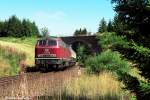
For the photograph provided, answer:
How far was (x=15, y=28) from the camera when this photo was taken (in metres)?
124

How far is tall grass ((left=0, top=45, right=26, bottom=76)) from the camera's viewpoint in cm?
3597

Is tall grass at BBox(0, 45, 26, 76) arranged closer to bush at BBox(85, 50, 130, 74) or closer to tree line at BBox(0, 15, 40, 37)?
bush at BBox(85, 50, 130, 74)

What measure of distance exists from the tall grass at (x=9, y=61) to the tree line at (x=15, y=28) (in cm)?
7618

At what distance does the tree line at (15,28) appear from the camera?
12344 cm

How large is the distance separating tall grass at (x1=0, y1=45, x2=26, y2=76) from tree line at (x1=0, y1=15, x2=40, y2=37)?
76.2 metres

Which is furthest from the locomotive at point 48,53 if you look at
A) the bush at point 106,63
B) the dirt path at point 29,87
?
the dirt path at point 29,87

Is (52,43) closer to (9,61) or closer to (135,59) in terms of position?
(9,61)

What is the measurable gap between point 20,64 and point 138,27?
29.9 meters

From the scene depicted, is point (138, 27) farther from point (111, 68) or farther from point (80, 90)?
point (111, 68)

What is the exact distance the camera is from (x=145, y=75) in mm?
11383

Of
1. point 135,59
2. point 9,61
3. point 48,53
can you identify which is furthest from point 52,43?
point 135,59

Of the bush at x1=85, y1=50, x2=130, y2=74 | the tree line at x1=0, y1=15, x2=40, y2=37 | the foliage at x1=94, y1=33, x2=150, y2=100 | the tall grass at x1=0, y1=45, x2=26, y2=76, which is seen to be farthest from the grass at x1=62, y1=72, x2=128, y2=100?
the tree line at x1=0, y1=15, x2=40, y2=37

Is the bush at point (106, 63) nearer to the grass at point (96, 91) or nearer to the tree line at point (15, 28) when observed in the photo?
the grass at point (96, 91)

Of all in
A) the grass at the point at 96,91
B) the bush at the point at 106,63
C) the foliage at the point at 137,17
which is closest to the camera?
the foliage at the point at 137,17
